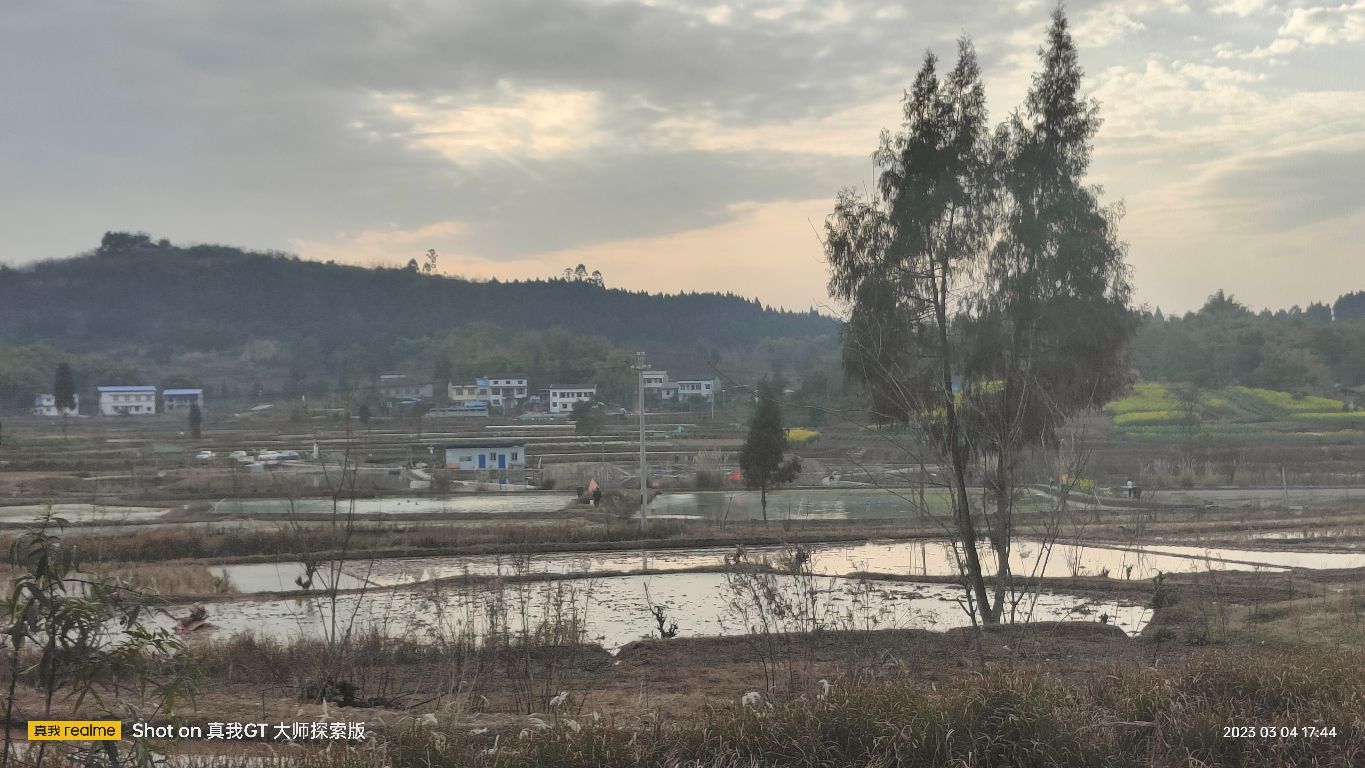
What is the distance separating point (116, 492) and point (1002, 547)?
128 feet

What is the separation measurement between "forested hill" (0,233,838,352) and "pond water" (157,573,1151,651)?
139 meters

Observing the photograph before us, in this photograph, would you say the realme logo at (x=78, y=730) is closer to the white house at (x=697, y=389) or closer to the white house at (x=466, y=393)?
the white house at (x=697, y=389)

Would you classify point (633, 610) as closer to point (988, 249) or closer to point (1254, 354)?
point (988, 249)

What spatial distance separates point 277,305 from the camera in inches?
6777

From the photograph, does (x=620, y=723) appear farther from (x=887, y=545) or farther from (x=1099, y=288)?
(x=887, y=545)

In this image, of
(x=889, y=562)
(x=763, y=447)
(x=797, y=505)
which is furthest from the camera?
(x=797, y=505)

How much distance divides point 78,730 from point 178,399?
374 ft

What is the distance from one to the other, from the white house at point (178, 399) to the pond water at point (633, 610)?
319ft

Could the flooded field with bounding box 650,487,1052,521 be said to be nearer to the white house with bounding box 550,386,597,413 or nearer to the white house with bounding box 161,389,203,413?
the white house with bounding box 550,386,597,413

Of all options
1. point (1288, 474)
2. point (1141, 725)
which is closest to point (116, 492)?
point (1141, 725)

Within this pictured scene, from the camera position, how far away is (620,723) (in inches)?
233

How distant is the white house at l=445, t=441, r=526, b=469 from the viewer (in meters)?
48.9

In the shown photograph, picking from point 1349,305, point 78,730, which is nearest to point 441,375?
point 78,730

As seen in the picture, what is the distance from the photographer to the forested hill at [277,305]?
151125 millimetres
